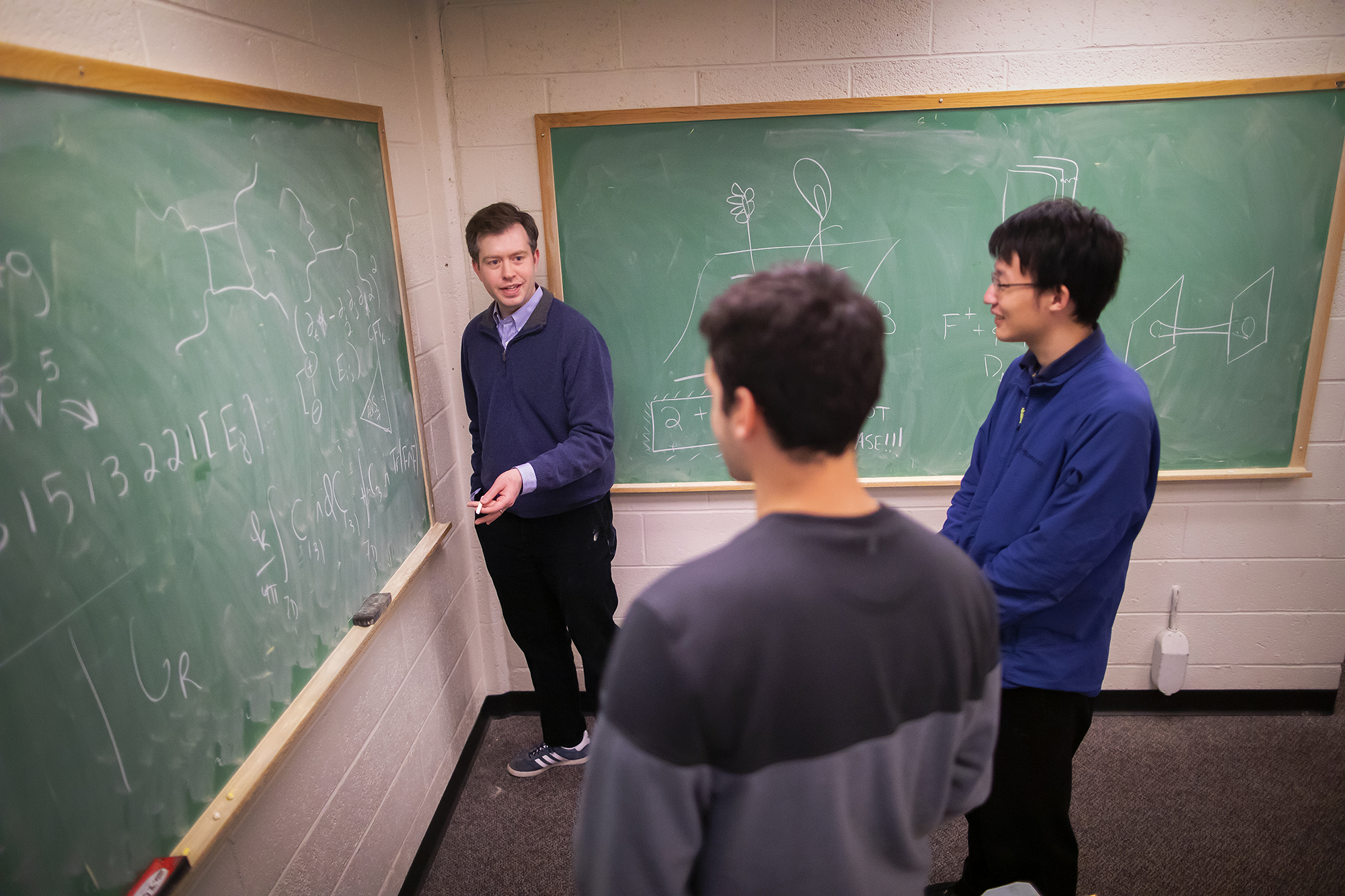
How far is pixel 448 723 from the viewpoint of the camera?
7.47 feet

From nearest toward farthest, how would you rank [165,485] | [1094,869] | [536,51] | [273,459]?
[165,485] → [273,459] → [1094,869] → [536,51]

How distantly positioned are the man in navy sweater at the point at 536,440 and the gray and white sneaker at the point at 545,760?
0.36 m

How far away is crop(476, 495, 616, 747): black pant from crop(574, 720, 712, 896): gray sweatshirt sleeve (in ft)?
4.36

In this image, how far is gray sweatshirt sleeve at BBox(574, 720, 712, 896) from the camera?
735 mm

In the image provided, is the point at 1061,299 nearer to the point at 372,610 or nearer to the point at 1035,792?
the point at 1035,792

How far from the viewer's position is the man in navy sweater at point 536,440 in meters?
1.94

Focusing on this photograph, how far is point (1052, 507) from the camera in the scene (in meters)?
1.44

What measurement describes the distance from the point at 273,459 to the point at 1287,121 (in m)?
2.60

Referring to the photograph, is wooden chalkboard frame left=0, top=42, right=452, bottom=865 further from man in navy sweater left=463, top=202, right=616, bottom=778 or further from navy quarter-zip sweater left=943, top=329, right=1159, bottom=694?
navy quarter-zip sweater left=943, top=329, right=1159, bottom=694

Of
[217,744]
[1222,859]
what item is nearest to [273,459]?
[217,744]

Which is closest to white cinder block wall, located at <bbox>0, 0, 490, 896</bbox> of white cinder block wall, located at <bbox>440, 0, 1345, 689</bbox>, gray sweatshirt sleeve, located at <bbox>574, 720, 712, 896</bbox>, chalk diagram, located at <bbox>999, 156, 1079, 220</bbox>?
white cinder block wall, located at <bbox>440, 0, 1345, 689</bbox>

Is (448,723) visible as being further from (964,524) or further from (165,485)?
(964,524)

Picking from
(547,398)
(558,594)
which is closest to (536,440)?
(547,398)

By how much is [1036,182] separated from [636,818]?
2060 mm
